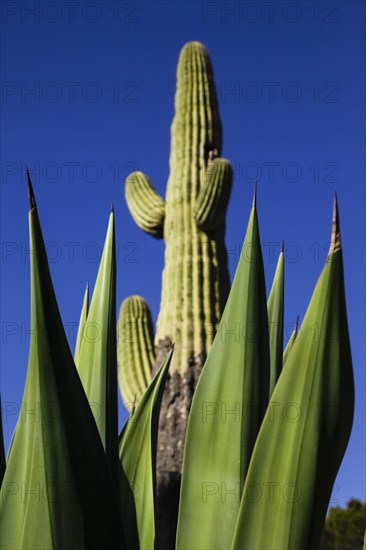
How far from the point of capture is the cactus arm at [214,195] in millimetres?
5676

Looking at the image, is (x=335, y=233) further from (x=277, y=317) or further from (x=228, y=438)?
(x=277, y=317)

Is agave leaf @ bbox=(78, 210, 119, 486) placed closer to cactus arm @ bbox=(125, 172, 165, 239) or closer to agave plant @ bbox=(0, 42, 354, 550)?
agave plant @ bbox=(0, 42, 354, 550)

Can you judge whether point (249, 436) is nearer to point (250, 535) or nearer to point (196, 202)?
point (250, 535)

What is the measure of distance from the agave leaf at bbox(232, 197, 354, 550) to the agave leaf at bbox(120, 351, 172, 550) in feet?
0.81

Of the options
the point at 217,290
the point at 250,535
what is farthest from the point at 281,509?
the point at 217,290

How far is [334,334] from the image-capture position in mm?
866

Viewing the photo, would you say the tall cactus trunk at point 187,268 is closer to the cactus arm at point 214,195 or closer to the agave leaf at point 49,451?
the cactus arm at point 214,195

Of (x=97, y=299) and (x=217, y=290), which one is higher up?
(x=217, y=290)

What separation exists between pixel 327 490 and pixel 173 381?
193 inches

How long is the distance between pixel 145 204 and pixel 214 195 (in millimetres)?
774

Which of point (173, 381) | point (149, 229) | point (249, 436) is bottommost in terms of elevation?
point (249, 436)

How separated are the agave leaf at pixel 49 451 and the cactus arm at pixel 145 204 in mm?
5415

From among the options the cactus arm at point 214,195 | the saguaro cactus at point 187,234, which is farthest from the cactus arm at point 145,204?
the cactus arm at point 214,195

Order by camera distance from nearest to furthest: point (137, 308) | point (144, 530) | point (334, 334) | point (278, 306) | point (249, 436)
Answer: point (334, 334)
point (249, 436)
point (144, 530)
point (278, 306)
point (137, 308)
